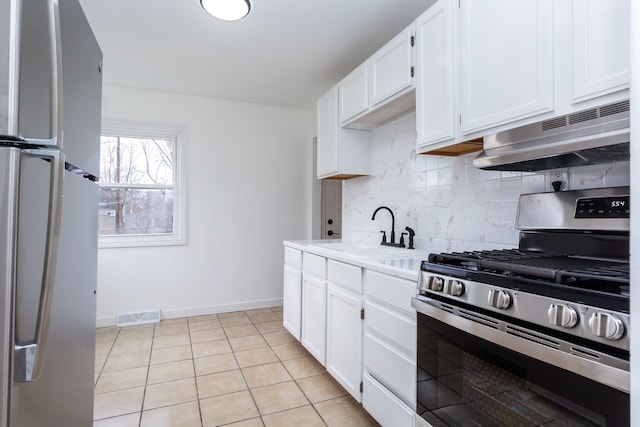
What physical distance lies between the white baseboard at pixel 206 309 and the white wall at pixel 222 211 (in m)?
0.01

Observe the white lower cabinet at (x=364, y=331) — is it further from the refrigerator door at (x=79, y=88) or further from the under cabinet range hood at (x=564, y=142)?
the refrigerator door at (x=79, y=88)

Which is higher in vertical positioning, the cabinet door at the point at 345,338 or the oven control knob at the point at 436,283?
the oven control knob at the point at 436,283

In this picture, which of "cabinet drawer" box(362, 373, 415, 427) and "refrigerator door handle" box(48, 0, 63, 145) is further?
"cabinet drawer" box(362, 373, 415, 427)

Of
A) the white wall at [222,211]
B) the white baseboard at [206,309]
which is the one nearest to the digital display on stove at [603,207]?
the white wall at [222,211]

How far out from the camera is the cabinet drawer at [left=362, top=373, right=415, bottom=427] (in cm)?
157


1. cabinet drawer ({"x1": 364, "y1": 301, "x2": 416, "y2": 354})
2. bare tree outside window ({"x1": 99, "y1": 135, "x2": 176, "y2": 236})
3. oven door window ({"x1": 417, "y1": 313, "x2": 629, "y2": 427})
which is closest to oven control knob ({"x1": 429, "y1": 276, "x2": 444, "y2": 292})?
oven door window ({"x1": 417, "y1": 313, "x2": 629, "y2": 427})

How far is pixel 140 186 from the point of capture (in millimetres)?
3729

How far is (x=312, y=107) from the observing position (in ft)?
14.2

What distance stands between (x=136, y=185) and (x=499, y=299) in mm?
3727

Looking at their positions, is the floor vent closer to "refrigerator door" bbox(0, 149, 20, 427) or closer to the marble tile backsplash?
the marble tile backsplash

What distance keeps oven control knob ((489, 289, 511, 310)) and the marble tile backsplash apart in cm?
73

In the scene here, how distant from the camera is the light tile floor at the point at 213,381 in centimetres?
198

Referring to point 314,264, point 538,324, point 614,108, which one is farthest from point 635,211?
point 314,264

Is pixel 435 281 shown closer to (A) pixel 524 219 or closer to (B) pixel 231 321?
(A) pixel 524 219
